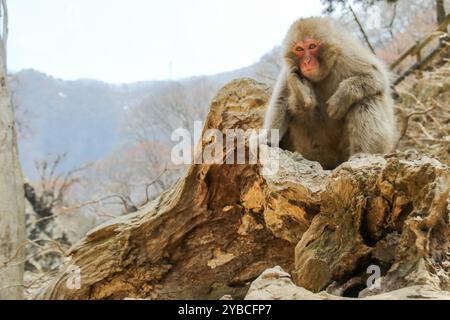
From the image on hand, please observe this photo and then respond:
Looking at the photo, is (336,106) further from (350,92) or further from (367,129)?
(367,129)

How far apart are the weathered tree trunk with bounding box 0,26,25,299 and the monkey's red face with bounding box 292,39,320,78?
2939mm

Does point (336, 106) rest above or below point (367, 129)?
above

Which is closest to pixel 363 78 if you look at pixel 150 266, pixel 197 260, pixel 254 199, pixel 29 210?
pixel 254 199

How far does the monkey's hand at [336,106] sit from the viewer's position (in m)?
3.12

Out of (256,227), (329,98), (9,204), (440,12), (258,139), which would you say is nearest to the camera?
(258,139)

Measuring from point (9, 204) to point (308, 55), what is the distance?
3.10 meters

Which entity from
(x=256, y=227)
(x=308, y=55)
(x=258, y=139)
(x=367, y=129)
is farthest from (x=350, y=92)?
(x=256, y=227)

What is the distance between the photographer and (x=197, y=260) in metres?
3.24

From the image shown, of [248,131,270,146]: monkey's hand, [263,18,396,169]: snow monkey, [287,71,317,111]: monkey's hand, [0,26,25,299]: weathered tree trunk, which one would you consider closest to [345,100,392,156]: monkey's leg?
[263,18,396,169]: snow monkey

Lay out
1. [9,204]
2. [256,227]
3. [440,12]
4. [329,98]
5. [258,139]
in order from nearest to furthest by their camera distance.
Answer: [258,139] < [256,227] < [329,98] < [9,204] < [440,12]

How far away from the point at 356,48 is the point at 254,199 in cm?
132

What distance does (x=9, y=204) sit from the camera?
4492 mm
